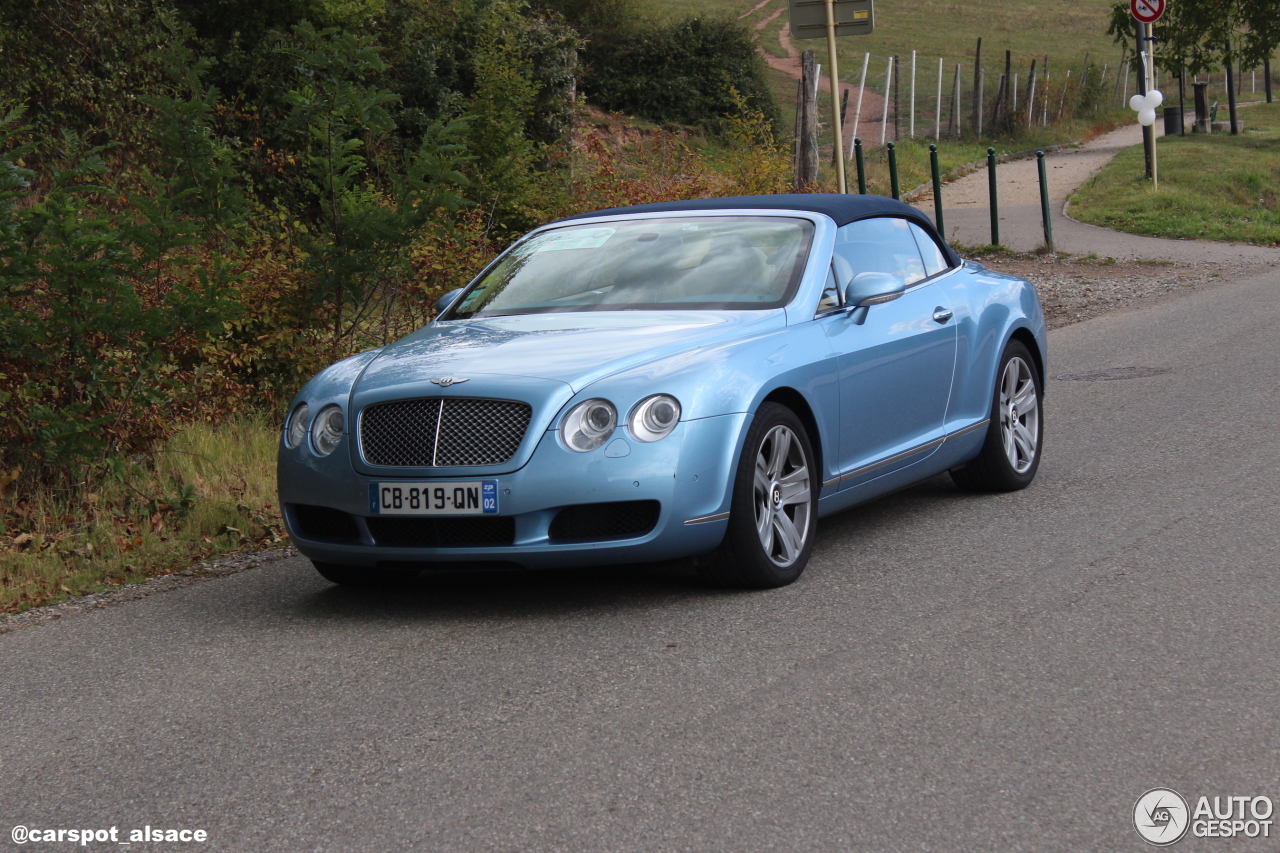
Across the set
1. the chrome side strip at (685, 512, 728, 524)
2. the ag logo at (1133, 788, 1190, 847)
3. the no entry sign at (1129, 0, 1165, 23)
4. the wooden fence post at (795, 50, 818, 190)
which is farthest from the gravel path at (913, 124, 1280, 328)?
the ag logo at (1133, 788, 1190, 847)

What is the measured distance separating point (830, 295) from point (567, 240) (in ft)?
4.43

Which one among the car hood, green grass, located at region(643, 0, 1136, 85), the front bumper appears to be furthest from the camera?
green grass, located at region(643, 0, 1136, 85)

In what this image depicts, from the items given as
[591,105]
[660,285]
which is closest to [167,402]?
[660,285]

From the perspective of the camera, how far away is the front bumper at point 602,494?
5.27 metres

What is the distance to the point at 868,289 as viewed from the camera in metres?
6.31

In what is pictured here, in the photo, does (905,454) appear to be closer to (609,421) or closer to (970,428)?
(970,428)

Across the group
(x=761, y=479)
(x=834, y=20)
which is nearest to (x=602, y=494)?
(x=761, y=479)

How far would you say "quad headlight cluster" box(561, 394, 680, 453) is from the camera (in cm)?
532

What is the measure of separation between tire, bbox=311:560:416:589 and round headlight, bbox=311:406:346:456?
0.50m

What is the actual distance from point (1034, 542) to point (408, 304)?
559 centimetres

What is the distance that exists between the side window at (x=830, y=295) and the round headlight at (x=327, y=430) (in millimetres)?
2015

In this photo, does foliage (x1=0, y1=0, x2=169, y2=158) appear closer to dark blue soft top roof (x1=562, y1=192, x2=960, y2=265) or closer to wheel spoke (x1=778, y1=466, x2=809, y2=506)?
dark blue soft top roof (x1=562, y1=192, x2=960, y2=265)

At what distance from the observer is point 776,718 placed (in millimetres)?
4215

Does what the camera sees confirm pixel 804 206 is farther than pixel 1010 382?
No
